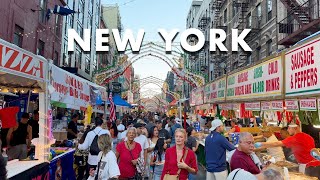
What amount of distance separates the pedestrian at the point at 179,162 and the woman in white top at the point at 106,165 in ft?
2.83

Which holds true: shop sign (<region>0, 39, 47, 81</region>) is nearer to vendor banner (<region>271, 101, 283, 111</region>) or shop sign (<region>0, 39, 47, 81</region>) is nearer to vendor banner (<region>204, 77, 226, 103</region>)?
vendor banner (<region>271, 101, 283, 111</region>)

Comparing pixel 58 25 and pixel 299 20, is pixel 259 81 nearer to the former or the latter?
pixel 299 20

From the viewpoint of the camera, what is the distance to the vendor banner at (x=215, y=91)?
1215cm

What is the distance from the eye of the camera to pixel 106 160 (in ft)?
18.7

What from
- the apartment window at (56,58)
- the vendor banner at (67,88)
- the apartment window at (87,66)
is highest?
the apartment window at (87,66)

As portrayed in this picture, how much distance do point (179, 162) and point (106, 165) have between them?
128 cm

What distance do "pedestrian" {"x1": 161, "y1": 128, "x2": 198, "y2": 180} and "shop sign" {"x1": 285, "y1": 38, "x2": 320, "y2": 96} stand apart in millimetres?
2320

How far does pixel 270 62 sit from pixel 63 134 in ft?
26.1

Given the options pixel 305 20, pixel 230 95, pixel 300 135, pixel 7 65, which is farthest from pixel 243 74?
pixel 305 20

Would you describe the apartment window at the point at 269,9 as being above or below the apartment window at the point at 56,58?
above

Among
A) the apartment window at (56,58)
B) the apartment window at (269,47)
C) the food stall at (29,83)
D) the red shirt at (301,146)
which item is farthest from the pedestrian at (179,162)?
the apartment window at (56,58)

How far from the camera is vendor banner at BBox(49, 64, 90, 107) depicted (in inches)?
290

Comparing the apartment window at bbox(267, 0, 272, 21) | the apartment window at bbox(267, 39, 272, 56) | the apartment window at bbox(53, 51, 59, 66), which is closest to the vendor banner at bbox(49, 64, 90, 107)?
the apartment window at bbox(53, 51, 59, 66)

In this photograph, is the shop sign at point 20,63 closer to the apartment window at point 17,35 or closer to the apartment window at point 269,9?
the apartment window at point 17,35
